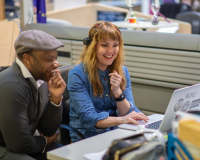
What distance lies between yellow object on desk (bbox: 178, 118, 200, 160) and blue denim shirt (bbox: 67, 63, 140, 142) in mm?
927

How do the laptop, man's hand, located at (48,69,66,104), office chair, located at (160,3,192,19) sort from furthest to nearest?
1. office chair, located at (160,3,192,19)
2. man's hand, located at (48,69,66,104)
3. the laptop

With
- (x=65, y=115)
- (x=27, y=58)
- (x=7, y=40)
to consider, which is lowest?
(x=65, y=115)

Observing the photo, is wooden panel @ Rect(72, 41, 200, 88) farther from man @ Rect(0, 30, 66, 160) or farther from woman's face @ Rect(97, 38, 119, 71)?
man @ Rect(0, 30, 66, 160)

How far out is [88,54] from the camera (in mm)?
1818

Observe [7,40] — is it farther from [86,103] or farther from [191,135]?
[191,135]

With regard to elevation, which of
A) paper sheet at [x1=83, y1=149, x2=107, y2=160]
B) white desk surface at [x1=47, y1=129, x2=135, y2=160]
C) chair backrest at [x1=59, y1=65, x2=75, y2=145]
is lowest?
chair backrest at [x1=59, y1=65, x2=75, y2=145]

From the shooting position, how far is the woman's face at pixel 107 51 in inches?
70.3

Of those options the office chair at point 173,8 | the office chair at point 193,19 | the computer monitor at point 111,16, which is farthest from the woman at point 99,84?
the office chair at point 173,8

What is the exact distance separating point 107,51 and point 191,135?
109cm

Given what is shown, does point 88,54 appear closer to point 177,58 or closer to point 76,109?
point 76,109

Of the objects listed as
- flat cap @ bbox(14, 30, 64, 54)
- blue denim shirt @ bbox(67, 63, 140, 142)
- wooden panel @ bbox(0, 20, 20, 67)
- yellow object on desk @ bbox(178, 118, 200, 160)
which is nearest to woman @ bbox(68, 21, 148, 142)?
blue denim shirt @ bbox(67, 63, 140, 142)

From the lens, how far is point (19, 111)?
4.54 ft

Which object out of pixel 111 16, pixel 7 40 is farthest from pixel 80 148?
pixel 111 16

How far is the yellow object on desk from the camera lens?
2.49 feet
